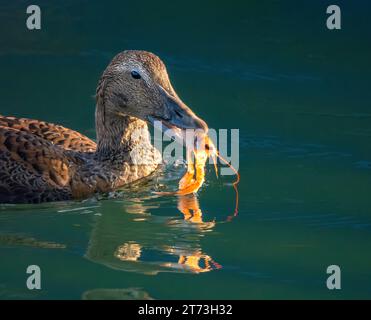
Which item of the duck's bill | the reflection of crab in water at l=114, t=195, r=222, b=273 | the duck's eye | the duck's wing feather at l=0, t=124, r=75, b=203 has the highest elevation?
the duck's eye

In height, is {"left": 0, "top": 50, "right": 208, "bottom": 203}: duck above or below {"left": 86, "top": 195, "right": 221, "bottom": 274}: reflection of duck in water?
above

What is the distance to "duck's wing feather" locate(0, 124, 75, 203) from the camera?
8.41 meters

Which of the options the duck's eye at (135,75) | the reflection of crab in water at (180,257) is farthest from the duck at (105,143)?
the reflection of crab in water at (180,257)

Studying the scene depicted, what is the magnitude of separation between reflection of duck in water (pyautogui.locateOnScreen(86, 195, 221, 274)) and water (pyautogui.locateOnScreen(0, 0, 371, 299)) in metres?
0.01

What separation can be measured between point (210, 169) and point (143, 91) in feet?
3.83

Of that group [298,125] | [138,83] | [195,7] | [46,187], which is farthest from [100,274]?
[195,7]

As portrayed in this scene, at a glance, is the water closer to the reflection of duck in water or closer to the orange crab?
the reflection of duck in water

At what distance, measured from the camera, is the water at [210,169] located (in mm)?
6969

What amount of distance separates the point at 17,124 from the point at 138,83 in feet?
3.75

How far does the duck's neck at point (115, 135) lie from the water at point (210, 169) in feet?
1.24

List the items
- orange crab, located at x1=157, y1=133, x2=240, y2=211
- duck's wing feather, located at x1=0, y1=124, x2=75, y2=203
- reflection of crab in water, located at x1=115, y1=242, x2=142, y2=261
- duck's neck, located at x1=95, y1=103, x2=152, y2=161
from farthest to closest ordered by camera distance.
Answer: duck's neck, located at x1=95, y1=103, x2=152, y2=161
duck's wing feather, located at x1=0, y1=124, x2=75, y2=203
orange crab, located at x1=157, y1=133, x2=240, y2=211
reflection of crab in water, located at x1=115, y1=242, x2=142, y2=261

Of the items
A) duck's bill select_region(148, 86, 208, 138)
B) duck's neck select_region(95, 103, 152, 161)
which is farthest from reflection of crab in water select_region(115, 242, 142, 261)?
duck's neck select_region(95, 103, 152, 161)

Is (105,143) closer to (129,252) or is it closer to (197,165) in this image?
(197,165)

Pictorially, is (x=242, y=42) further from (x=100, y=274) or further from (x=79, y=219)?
(x=100, y=274)
